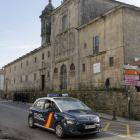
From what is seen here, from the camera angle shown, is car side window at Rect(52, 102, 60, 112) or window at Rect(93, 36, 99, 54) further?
window at Rect(93, 36, 99, 54)

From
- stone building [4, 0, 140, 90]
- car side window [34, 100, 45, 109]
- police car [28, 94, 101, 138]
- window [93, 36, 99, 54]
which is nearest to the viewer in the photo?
police car [28, 94, 101, 138]

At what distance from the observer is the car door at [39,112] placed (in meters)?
9.12

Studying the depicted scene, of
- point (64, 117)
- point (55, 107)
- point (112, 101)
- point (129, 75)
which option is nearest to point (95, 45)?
point (112, 101)

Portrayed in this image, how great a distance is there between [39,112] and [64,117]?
2104mm

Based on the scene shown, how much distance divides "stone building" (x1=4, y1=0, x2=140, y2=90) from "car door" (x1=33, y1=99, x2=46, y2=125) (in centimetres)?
1143

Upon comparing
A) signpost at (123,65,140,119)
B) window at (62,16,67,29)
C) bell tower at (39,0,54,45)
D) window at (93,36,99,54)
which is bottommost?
signpost at (123,65,140,119)

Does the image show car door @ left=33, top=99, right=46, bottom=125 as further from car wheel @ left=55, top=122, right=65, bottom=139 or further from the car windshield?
car wheel @ left=55, top=122, right=65, bottom=139

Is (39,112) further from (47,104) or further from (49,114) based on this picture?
(49,114)

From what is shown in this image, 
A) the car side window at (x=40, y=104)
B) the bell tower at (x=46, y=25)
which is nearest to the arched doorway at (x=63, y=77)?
the bell tower at (x=46, y=25)

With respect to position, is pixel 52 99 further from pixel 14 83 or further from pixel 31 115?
pixel 14 83

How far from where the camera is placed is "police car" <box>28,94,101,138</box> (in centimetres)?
736

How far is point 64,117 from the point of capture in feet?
25.0

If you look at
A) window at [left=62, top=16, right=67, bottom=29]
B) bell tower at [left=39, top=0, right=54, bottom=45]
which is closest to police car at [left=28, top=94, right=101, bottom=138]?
window at [left=62, top=16, right=67, bottom=29]

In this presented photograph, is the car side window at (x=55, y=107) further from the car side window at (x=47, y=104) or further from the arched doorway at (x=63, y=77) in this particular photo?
the arched doorway at (x=63, y=77)
